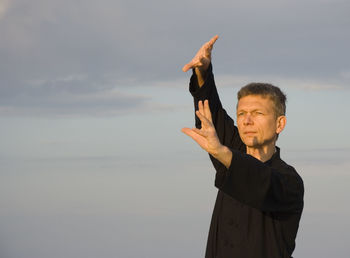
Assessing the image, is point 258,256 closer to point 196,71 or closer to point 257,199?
point 257,199

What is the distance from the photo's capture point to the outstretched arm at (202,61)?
6535 mm

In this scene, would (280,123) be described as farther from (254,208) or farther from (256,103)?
(254,208)

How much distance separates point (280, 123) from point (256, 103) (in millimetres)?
335

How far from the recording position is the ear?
6186 mm

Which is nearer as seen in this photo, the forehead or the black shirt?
the black shirt

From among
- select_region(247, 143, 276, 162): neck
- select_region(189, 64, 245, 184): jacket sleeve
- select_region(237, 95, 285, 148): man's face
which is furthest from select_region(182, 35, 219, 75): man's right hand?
select_region(247, 143, 276, 162): neck

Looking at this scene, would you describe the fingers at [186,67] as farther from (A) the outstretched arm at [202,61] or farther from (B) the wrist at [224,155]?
(B) the wrist at [224,155]

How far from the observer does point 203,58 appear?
22.1 ft

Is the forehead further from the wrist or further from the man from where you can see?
the wrist

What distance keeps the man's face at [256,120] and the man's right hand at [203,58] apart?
70cm

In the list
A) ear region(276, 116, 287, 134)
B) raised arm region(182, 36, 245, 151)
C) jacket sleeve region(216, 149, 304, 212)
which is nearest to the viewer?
jacket sleeve region(216, 149, 304, 212)

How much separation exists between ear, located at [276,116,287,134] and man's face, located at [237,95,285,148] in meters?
0.03

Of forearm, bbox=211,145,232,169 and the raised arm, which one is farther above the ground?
A: the raised arm

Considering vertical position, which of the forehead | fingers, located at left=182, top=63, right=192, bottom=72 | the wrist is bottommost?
the wrist
